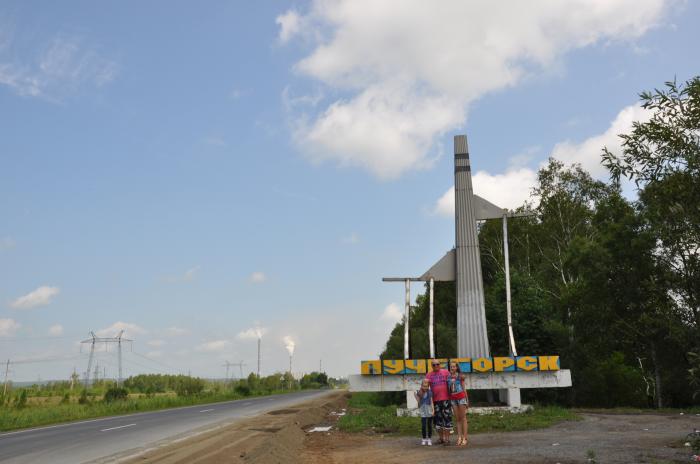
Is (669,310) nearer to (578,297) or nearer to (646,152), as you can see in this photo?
(578,297)

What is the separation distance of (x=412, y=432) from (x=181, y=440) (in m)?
6.34

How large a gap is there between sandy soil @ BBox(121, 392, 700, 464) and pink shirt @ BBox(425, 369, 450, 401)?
1.09 m

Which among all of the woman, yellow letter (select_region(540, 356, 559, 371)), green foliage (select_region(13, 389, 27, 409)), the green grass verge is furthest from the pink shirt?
green foliage (select_region(13, 389, 27, 409))

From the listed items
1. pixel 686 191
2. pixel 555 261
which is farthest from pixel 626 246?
pixel 686 191

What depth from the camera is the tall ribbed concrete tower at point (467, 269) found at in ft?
71.1

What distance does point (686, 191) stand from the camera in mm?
9844

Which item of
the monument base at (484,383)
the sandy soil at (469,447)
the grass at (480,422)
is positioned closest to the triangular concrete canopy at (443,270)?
the monument base at (484,383)

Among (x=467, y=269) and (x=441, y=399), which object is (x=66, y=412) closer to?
(x=467, y=269)

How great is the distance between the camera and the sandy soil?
10523 millimetres

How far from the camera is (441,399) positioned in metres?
12.9

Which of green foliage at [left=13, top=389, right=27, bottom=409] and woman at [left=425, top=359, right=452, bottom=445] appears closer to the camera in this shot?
woman at [left=425, top=359, right=452, bottom=445]

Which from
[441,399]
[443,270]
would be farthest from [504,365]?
[441,399]

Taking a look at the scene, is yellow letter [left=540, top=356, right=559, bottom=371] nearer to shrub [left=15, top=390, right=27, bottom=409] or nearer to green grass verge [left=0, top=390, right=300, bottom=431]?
green grass verge [left=0, top=390, right=300, bottom=431]

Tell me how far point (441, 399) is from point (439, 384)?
1.17 feet
